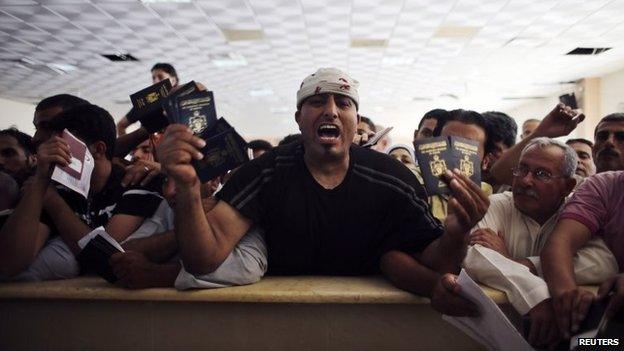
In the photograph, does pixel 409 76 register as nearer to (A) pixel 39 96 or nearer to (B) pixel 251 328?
(B) pixel 251 328

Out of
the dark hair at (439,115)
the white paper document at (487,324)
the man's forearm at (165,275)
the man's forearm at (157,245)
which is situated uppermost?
the dark hair at (439,115)

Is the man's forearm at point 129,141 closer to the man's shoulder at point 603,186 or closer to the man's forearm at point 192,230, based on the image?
the man's forearm at point 192,230

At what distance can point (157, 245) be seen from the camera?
1.60 metres

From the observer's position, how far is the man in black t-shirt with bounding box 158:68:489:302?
1.46 m

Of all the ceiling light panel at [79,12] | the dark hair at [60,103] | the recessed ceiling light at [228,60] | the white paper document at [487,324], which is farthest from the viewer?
the recessed ceiling light at [228,60]

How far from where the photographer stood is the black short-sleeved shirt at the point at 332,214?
5.05 feet

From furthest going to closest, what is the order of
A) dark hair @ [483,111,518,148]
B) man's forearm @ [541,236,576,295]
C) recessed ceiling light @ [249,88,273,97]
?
1. recessed ceiling light @ [249,88,273,97]
2. dark hair @ [483,111,518,148]
3. man's forearm @ [541,236,576,295]

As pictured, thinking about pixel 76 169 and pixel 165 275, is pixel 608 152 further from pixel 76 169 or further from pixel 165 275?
pixel 76 169

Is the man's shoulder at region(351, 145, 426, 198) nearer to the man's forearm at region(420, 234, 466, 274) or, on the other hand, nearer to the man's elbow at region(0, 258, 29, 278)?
the man's forearm at region(420, 234, 466, 274)

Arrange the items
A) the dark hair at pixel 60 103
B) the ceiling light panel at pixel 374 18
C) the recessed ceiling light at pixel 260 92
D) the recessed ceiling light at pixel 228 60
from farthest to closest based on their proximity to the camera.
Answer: the recessed ceiling light at pixel 260 92 < the recessed ceiling light at pixel 228 60 < the ceiling light panel at pixel 374 18 < the dark hair at pixel 60 103

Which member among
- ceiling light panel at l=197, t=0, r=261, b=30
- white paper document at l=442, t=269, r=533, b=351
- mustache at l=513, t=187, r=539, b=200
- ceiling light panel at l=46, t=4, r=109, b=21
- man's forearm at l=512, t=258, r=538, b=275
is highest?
ceiling light panel at l=46, t=4, r=109, b=21

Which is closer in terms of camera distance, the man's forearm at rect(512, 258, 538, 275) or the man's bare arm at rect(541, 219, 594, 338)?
the man's bare arm at rect(541, 219, 594, 338)

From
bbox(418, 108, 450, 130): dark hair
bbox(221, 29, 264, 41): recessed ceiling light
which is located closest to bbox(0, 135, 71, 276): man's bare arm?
bbox(418, 108, 450, 130): dark hair

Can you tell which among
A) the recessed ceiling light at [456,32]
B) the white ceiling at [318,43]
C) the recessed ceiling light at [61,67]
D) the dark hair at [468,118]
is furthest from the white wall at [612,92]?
the recessed ceiling light at [61,67]
